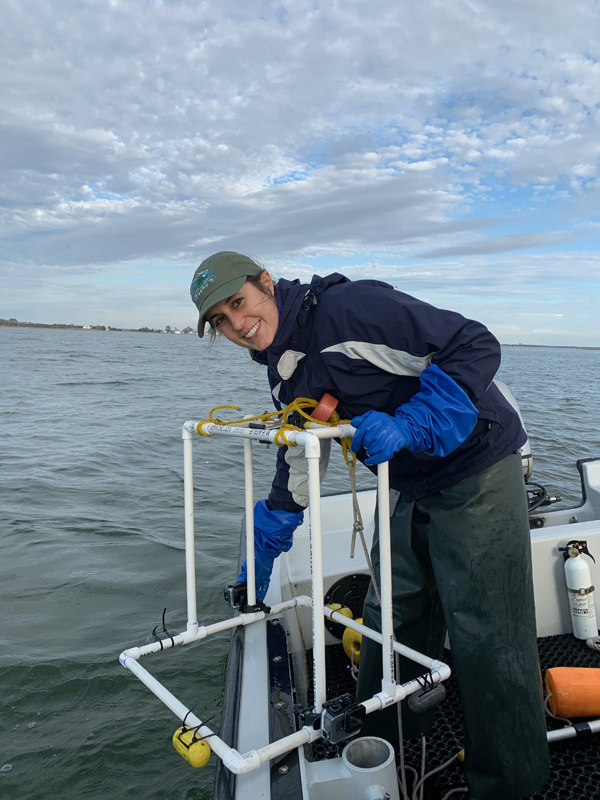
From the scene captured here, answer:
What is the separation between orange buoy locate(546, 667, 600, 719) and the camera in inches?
98.8

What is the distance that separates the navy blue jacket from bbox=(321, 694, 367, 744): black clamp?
73 centimetres

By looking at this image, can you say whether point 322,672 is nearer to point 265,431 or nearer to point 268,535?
point 265,431

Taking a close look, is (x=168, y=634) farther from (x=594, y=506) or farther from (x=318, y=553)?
(x=594, y=506)

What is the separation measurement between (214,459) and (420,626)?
773cm

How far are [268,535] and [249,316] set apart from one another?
1.21 m

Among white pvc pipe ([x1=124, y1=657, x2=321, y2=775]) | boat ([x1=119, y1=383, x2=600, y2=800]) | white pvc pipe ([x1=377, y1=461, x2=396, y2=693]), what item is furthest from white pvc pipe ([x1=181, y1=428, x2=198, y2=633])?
white pvc pipe ([x1=377, y1=461, x2=396, y2=693])

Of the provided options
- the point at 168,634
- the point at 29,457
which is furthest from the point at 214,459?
the point at 168,634

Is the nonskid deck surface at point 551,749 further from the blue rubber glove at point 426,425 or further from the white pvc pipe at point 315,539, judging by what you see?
the blue rubber glove at point 426,425

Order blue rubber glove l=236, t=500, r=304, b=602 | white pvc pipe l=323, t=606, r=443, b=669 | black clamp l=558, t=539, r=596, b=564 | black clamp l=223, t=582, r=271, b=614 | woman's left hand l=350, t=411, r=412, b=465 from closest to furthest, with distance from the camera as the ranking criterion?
woman's left hand l=350, t=411, r=412, b=465 < white pvc pipe l=323, t=606, r=443, b=669 < blue rubber glove l=236, t=500, r=304, b=602 < black clamp l=223, t=582, r=271, b=614 < black clamp l=558, t=539, r=596, b=564

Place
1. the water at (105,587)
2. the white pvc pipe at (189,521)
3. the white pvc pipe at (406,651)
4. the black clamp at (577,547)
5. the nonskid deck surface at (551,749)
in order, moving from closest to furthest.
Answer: the white pvc pipe at (406,651) → the nonskid deck surface at (551,749) → the white pvc pipe at (189,521) → the black clamp at (577,547) → the water at (105,587)

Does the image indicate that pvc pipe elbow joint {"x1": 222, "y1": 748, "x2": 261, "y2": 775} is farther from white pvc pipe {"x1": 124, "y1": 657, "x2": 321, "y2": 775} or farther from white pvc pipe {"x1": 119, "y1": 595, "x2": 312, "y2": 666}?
white pvc pipe {"x1": 119, "y1": 595, "x2": 312, "y2": 666}

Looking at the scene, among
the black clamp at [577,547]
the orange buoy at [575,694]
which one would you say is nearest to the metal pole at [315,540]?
the orange buoy at [575,694]

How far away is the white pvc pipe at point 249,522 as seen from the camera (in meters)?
2.51

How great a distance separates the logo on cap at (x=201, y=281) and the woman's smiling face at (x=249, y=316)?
3.0 inches
